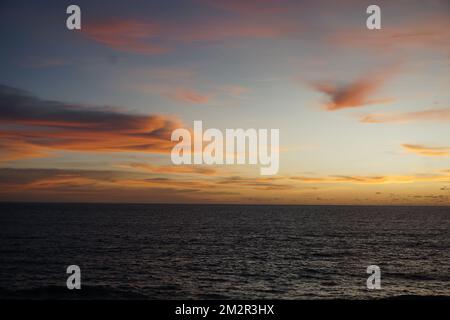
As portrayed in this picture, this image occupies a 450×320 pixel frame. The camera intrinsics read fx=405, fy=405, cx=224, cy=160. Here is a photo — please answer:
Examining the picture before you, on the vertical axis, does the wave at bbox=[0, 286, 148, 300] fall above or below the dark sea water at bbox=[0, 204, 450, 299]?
above

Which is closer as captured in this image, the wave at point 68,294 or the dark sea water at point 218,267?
the wave at point 68,294

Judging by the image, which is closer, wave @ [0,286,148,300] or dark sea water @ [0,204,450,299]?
wave @ [0,286,148,300]

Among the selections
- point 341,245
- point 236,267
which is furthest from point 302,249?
point 236,267

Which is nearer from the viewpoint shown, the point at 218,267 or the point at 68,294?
the point at 68,294

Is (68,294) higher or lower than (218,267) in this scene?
higher

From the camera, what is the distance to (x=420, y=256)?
47.9 meters

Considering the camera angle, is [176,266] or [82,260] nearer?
[176,266]

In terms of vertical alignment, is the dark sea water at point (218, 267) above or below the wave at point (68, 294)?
below
